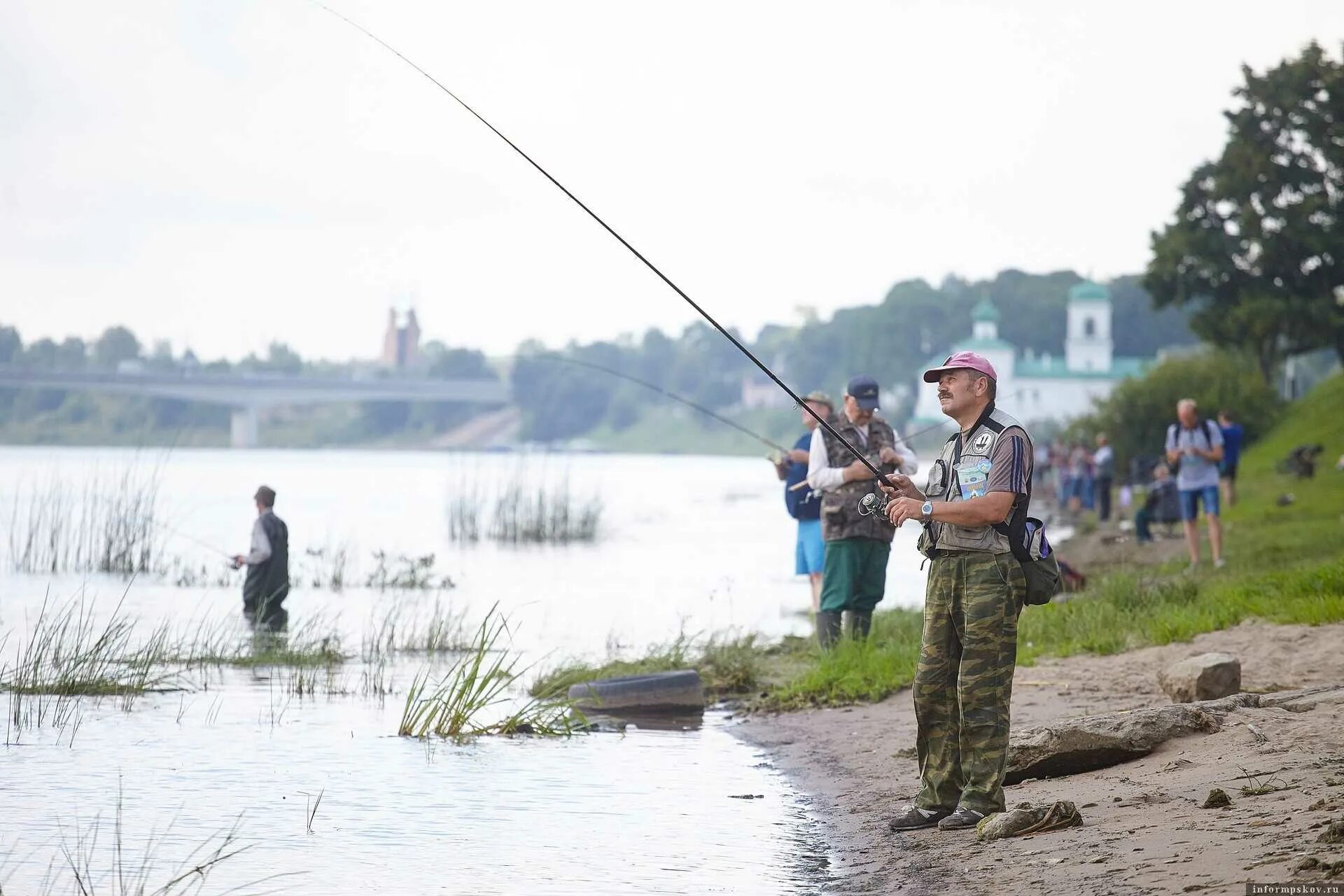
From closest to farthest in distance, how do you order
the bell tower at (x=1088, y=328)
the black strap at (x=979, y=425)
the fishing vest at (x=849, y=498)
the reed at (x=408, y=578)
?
the black strap at (x=979, y=425) < the fishing vest at (x=849, y=498) < the reed at (x=408, y=578) < the bell tower at (x=1088, y=328)

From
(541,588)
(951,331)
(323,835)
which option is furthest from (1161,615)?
(951,331)

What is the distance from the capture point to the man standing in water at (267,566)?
557 inches

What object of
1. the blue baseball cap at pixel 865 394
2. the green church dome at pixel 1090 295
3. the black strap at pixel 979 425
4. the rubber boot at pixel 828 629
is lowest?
the rubber boot at pixel 828 629

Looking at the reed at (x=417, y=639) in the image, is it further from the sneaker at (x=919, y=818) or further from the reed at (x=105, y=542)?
the sneaker at (x=919, y=818)

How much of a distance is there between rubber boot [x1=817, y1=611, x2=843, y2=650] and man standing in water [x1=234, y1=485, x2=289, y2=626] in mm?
5438

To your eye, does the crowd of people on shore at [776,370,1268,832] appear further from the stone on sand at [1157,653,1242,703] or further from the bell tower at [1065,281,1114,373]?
the bell tower at [1065,281,1114,373]

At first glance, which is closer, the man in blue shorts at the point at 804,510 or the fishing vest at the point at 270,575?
the man in blue shorts at the point at 804,510

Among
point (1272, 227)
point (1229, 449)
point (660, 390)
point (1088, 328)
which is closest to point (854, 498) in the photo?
point (660, 390)

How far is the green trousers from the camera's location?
9.70 metres

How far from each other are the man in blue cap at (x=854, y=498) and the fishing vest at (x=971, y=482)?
2.70 meters

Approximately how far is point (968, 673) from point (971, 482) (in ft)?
2.19

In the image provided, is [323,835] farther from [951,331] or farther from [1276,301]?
[951,331]

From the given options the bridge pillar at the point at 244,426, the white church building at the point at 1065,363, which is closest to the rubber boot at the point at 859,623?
the bridge pillar at the point at 244,426

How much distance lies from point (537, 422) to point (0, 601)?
10574cm
